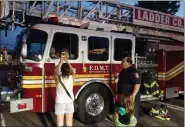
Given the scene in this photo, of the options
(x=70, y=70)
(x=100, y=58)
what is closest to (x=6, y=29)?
(x=100, y=58)

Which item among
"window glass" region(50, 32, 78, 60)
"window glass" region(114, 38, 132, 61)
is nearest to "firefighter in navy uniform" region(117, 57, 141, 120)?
"window glass" region(50, 32, 78, 60)

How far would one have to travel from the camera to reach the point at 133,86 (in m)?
5.80

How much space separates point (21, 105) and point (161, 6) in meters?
33.1

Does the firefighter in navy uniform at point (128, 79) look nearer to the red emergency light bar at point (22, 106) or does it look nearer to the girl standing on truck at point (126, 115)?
the girl standing on truck at point (126, 115)

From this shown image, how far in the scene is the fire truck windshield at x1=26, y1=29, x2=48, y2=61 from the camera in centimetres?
667

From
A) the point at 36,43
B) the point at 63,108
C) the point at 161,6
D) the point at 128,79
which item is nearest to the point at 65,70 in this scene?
the point at 63,108

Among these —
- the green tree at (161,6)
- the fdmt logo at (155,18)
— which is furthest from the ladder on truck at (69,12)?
the green tree at (161,6)

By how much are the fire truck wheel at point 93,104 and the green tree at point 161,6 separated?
29.7 m

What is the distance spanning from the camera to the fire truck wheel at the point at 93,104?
278 inches

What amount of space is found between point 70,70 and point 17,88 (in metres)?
1.62

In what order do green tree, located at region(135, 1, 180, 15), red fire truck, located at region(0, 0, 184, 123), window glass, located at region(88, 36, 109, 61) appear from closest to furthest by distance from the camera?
red fire truck, located at region(0, 0, 184, 123), window glass, located at region(88, 36, 109, 61), green tree, located at region(135, 1, 180, 15)

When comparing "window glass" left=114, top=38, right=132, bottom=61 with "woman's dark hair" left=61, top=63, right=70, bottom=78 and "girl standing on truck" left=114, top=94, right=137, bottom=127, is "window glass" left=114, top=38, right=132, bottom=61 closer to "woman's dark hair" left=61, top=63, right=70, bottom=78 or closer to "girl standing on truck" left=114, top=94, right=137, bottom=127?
"girl standing on truck" left=114, top=94, right=137, bottom=127

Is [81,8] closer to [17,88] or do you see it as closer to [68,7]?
[68,7]

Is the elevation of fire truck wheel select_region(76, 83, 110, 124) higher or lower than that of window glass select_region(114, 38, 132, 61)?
lower
